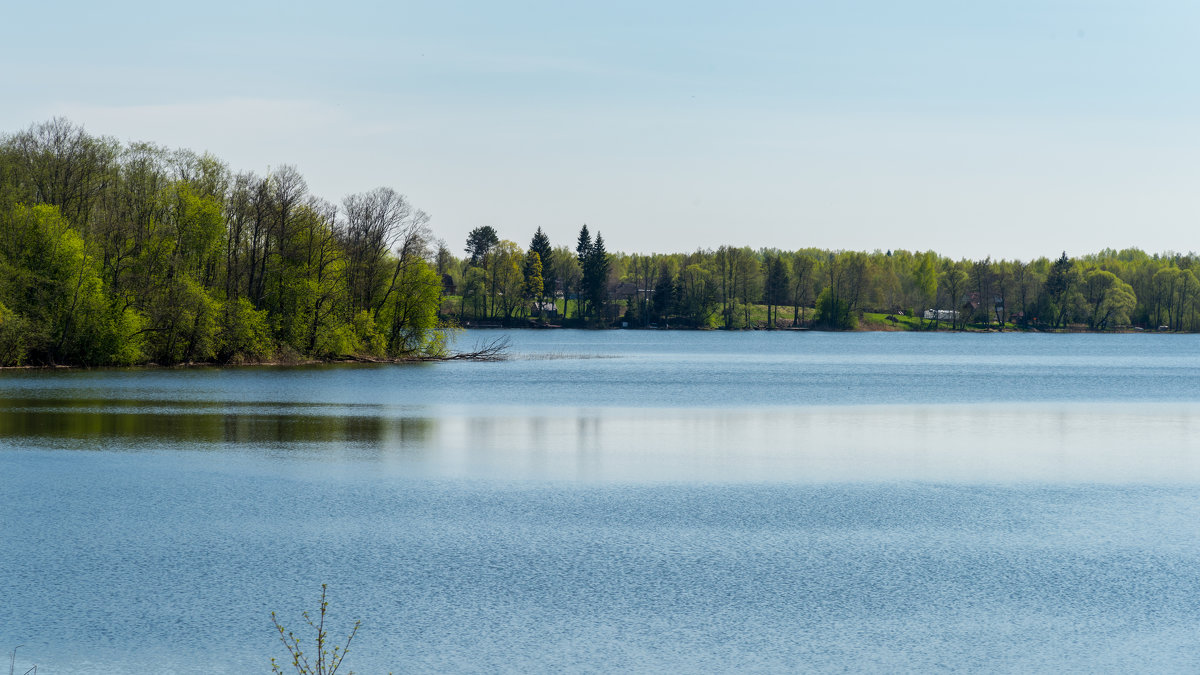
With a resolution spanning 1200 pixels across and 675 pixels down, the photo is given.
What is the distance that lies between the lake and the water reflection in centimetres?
18

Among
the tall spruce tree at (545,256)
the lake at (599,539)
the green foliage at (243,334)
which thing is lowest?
A: the lake at (599,539)

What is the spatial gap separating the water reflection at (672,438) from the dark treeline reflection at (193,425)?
0.17ft

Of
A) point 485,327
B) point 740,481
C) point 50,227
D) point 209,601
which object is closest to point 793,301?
point 485,327

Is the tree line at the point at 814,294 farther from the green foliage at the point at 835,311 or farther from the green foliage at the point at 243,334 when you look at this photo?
the green foliage at the point at 243,334

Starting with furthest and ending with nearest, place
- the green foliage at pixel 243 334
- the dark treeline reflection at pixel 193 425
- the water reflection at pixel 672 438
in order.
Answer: the green foliage at pixel 243 334
the dark treeline reflection at pixel 193 425
the water reflection at pixel 672 438

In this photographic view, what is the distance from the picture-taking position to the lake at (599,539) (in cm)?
1103

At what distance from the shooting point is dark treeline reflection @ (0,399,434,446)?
27.3m

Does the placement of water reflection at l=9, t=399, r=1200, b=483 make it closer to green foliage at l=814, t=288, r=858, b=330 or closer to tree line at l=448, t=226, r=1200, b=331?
tree line at l=448, t=226, r=1200, b=331

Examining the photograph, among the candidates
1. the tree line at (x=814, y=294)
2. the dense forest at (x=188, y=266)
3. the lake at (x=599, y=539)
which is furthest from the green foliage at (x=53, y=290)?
the tree line at (x=814, y=294)

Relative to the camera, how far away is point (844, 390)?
48.3 metres

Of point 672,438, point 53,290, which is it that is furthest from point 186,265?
point 672,438

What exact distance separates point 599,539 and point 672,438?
1338cm

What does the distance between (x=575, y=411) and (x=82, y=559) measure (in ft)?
76.8

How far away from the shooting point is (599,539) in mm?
15664
